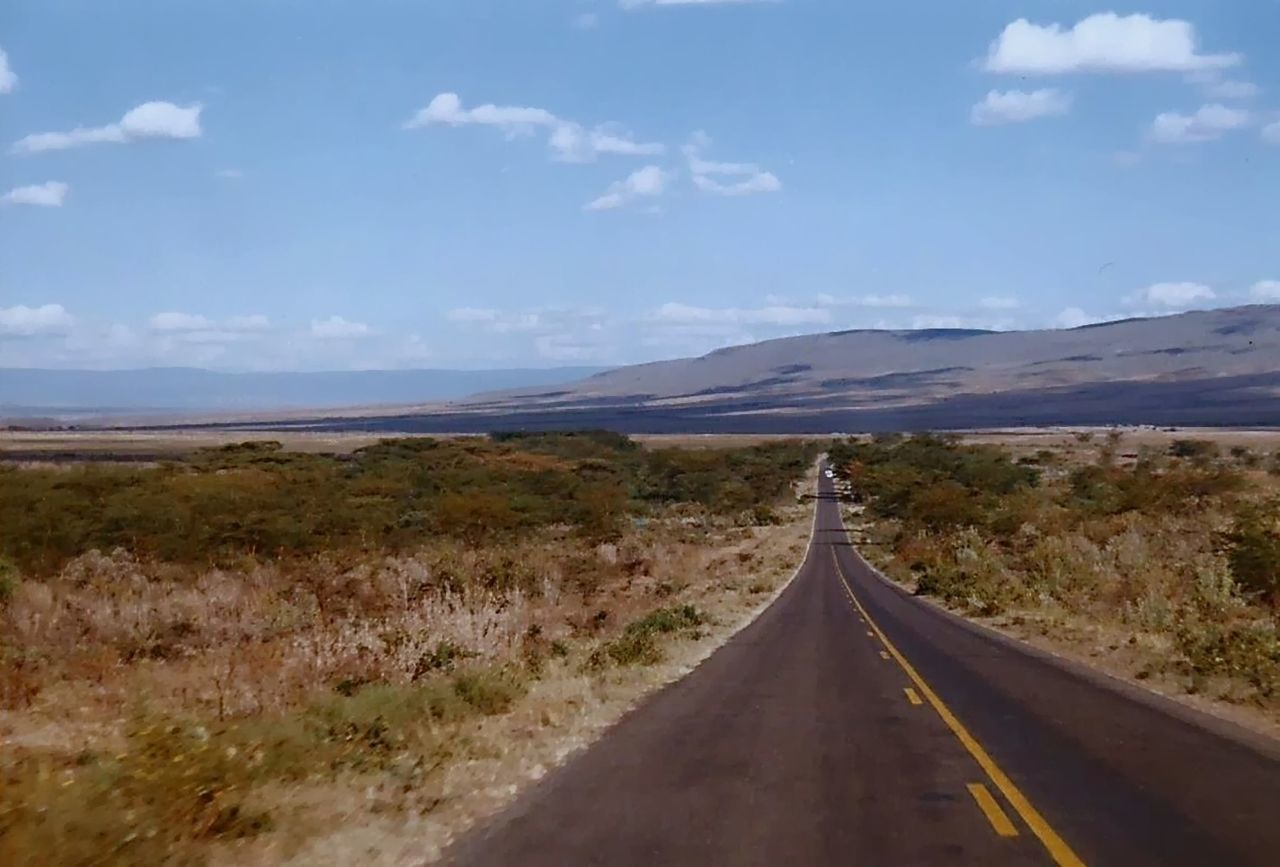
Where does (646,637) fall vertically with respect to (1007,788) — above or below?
below

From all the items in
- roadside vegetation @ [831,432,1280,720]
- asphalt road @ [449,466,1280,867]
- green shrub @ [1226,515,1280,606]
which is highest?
asphalt road @ [449,466,1280,867]

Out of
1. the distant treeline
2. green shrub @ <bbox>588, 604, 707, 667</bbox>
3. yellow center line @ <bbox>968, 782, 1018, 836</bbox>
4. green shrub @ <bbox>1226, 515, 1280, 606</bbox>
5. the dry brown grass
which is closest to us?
the dry brown grass

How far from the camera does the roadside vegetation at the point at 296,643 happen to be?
905 cm

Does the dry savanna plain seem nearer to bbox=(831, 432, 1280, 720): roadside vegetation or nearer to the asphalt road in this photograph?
bbox=(831, 432, 1280, 720): roadside vegetation

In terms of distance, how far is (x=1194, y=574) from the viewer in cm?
3222

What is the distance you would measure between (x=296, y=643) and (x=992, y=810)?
10639 mm

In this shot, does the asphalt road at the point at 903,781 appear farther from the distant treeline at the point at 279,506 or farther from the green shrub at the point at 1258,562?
the distant treeline at the point at 279,506

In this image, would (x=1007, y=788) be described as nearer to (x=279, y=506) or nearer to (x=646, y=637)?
(x=646, y=637)

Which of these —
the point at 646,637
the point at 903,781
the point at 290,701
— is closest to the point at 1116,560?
the point at 646,637

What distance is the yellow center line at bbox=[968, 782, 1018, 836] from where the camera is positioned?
966 cm

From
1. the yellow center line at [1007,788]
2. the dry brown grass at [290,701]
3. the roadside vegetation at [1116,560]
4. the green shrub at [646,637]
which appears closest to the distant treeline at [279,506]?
the dry brown grass at [290,701]

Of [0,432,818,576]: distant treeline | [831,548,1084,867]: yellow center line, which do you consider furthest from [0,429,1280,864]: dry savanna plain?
[831,548,1084,867]: yellow center line

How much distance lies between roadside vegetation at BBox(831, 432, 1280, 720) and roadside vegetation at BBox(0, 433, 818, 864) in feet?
25.0

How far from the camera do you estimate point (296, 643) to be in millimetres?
17953
